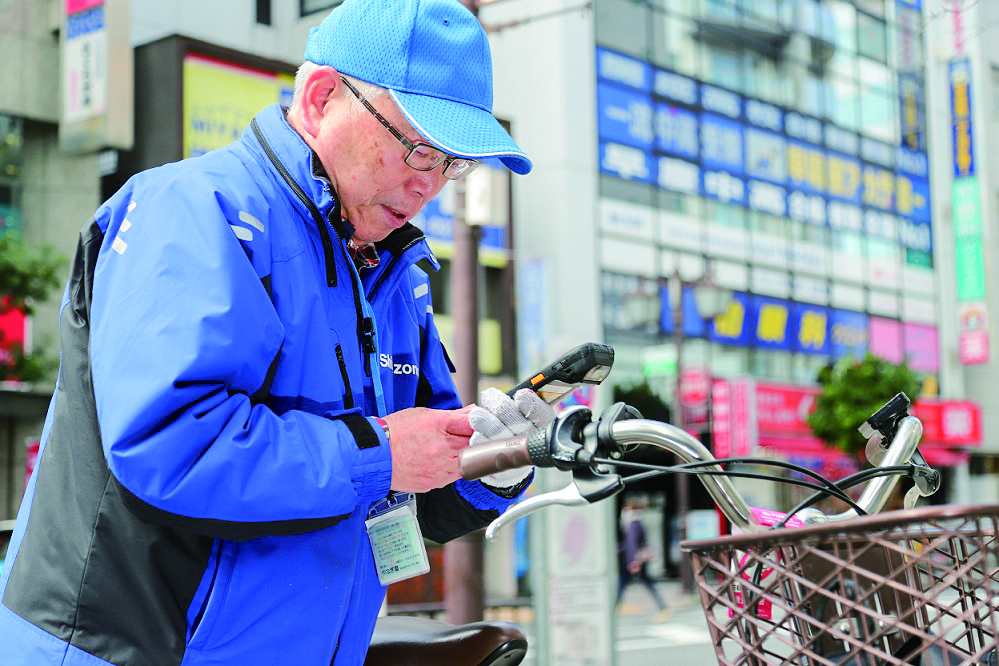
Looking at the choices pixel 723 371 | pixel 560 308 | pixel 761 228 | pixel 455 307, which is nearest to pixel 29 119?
pixel 455 307

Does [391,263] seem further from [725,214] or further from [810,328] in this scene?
[810,328]

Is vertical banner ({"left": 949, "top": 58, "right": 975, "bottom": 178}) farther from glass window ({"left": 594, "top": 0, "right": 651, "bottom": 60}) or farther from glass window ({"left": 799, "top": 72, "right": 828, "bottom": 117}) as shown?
glass window ({"left": 594, "top": 0, "right": 651, "bottom": 60})

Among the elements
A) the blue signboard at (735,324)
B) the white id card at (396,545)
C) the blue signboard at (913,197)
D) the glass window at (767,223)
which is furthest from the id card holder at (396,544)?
the blue signboard at (913,197)

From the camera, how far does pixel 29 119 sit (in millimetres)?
12141

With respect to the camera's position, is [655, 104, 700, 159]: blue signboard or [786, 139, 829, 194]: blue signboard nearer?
[655, 104, 700, 159]: blue signboard

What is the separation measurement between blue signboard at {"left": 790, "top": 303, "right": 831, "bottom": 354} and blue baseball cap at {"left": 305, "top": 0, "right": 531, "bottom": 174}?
2455 cm

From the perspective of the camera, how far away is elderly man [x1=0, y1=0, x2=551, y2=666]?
1357 millimetres

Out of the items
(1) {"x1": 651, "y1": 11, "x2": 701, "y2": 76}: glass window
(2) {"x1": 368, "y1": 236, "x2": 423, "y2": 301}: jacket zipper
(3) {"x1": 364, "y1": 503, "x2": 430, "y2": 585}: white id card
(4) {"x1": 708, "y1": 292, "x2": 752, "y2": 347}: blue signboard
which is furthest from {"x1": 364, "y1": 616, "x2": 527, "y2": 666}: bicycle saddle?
(1) {"x1": 651, "y1": 11, "x2": 701, "y2": 76}: glass window

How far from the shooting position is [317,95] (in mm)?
1716

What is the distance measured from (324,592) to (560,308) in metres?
18.1

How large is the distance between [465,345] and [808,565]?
5.99m

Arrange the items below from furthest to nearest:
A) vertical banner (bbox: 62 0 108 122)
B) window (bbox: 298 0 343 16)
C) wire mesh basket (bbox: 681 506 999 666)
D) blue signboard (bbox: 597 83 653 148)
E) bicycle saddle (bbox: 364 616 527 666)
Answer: blue signboard (bbox: 597 83 653 148)
vertical banner (bbox: 62 0 108 122)
window (bbox: 298 0 343 16)
bicycle saddle (bbox: 364 616 527 666)
wire mesh basket (bbox: 681 506 999 666)

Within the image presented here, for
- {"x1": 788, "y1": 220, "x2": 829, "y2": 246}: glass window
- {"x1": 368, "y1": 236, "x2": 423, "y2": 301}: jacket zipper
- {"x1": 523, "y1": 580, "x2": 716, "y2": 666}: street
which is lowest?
{"x1": 523, "y1": 580, "x2": 716, "y2": 666}: street

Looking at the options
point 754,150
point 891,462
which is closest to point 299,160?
point 891,462
